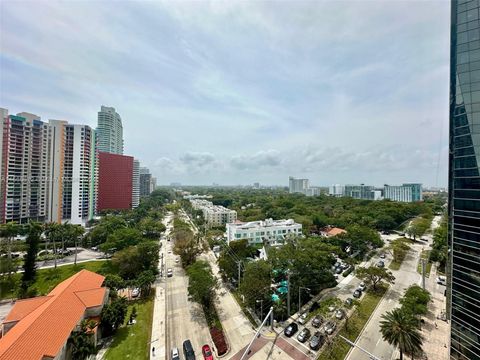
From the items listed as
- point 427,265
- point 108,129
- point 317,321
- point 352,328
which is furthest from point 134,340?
point 108,129

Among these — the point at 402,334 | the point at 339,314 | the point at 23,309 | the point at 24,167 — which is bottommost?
the point at 339,314

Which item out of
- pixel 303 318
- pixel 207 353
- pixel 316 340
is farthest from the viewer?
pixel 303 318

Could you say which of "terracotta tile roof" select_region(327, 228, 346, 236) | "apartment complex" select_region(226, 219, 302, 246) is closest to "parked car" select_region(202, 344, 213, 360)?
"apartment complex" select_region(226, 219, 302, 246)

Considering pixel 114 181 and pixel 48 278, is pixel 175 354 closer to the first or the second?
pixel 48 278

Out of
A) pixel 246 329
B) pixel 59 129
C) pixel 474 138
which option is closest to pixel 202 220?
pixel 59 129

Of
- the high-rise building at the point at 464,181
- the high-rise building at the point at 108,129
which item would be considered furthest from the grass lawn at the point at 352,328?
the high-rise building at the point at 108,129

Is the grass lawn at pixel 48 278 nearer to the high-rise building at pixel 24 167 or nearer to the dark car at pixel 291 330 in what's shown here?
the high-rise building at pixel 24 167

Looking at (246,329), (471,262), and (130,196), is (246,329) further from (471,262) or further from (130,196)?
(130,196)
